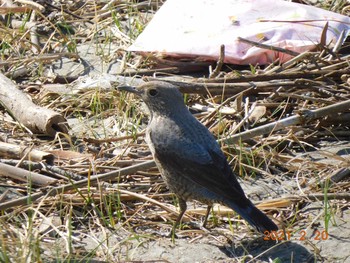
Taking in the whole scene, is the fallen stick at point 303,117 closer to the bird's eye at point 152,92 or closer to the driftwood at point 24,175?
the bird's eye at point 152,92

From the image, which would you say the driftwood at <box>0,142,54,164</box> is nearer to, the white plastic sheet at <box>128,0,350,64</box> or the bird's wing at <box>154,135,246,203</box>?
the bird's wing at <box>154,135,246,203</box>

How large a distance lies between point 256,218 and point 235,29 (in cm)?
276

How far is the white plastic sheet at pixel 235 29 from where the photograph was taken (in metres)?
7.07

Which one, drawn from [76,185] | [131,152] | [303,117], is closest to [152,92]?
[131,152]

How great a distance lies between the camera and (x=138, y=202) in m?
5.53

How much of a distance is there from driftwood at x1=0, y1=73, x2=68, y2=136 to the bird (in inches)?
44.5

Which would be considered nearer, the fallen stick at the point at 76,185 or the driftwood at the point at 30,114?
the fallen stick at the point at 76,185

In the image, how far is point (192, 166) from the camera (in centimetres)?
511

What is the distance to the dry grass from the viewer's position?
16.8ft

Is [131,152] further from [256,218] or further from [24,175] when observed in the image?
[256,218]

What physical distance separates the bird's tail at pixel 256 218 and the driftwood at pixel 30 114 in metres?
1.90

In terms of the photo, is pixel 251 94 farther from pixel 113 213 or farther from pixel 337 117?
pixel 113 213

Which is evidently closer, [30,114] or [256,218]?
[256,218]

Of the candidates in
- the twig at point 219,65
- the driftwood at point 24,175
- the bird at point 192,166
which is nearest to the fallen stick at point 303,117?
the bird at point 192,166
